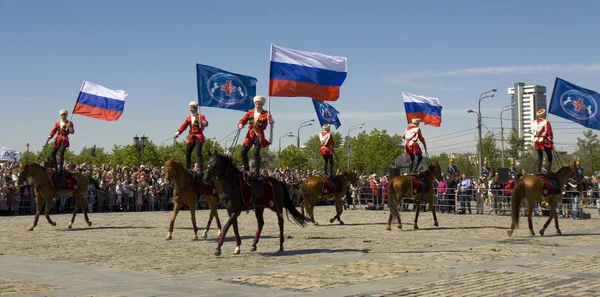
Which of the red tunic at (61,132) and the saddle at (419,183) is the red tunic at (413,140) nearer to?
the saddle at (419,183)

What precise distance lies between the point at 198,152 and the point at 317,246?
4.95 m

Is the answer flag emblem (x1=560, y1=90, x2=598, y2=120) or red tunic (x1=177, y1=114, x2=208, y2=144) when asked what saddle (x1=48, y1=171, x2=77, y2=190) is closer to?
red tunic (x1=177, y1=114, x2=208, y2=144)

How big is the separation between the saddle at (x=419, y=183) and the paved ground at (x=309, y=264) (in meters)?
2.28

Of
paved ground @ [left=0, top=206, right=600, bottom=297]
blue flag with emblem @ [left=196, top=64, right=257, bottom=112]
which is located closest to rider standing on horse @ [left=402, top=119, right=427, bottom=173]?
paved ground @ [left=0, top=206, right=600, bottom=297]

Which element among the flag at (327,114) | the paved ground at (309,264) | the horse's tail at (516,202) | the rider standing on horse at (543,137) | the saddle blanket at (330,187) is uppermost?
the flag at (327,114)

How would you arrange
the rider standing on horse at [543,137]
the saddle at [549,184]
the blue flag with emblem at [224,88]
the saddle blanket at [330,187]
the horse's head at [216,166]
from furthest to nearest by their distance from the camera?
the saddle blanket at [330,187] → the blue flag with emblem at [224,88] → the rider standing on horse at [543,137] → the saddle at [549,184] → the horse's head at [216,166]

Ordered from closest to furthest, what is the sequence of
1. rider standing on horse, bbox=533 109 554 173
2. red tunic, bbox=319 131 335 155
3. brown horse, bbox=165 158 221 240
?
brown horse, bbox=165 158 221 240, rider standing on horse, bbox=533 109 554 173, red tunic, bbox=319 131 335 155

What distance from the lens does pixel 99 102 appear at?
93.3 feet

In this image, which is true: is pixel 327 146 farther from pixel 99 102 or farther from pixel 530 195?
pixel 99 102

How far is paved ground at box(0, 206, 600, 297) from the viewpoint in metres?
11.2

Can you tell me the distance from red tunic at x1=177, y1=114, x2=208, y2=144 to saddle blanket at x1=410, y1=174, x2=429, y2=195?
8379 mm

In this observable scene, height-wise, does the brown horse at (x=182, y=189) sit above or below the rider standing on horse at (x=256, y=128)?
below

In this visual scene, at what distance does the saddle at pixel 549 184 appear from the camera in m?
22.5

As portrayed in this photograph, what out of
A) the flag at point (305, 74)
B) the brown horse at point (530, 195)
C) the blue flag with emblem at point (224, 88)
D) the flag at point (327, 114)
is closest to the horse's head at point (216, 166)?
the flag at point (305, 74)
